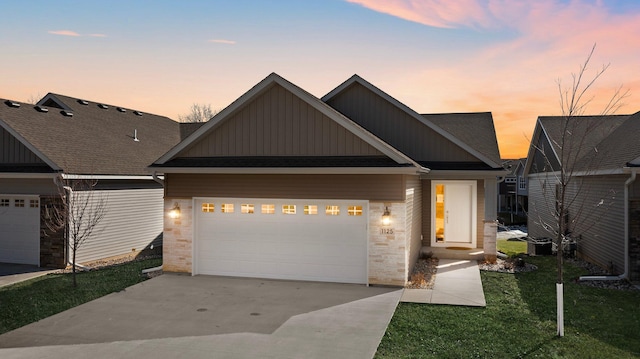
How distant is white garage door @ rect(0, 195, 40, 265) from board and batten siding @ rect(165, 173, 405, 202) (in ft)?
18.0

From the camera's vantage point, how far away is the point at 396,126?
16.9 metres

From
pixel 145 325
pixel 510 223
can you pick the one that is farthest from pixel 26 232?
pixel 510 223

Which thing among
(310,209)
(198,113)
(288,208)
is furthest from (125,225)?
(198,113)

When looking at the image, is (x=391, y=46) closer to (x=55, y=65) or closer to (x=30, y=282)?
(x=30, y=282)

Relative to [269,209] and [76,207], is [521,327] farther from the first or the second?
[76,207]

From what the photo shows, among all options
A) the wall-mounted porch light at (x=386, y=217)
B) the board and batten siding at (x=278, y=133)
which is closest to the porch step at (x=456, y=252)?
the wall-mounted porch light at (x=386, y=217)

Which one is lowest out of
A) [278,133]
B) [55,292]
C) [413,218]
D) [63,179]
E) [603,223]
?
[55,292]

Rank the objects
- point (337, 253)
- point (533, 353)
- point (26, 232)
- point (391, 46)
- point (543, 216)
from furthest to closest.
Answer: point (543, 216) → point (391, 46) → point (26, 232) → point (337, 253) → point (533, 353)

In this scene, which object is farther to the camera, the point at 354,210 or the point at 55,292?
the point at 354,210

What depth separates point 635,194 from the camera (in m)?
12.6

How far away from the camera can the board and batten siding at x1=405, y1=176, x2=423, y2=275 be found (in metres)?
12.7

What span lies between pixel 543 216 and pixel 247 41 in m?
16.4

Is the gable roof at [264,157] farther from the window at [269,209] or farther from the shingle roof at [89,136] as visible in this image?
the shingle roof at [89,136]

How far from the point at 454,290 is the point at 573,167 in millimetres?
4153
